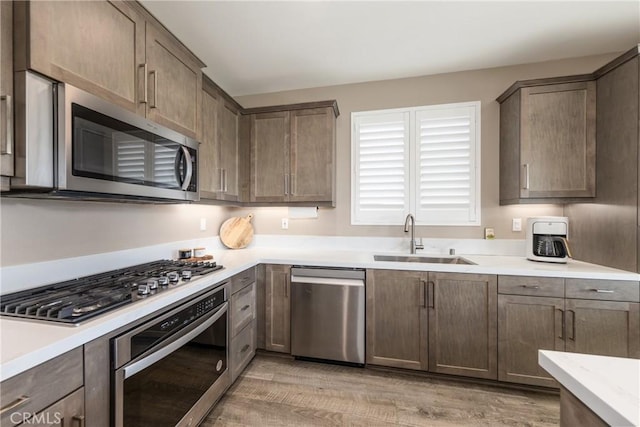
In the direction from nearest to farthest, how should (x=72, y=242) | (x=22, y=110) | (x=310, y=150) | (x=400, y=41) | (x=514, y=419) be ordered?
(x=22, y=110) → (x=72, y=242) → (x=514, y=419) → (x=400, y=41) → (x=310, y=150)

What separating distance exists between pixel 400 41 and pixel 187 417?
2855mm

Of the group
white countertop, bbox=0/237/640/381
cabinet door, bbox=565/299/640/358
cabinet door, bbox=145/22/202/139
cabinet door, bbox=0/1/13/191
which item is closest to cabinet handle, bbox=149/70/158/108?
cabinet door, bbox=145/22/202/139

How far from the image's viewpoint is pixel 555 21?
1.94m

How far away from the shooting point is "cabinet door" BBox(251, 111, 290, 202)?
269 centimetres

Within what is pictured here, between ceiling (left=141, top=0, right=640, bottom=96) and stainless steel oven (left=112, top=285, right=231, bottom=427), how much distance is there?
6.16 feet

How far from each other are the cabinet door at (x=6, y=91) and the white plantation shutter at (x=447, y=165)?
2674mm

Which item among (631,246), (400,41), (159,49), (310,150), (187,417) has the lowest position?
(187,417)

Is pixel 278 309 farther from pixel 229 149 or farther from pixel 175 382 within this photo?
pixel 229 149

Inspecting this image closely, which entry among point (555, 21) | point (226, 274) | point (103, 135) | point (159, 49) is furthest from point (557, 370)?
point (555, 21)

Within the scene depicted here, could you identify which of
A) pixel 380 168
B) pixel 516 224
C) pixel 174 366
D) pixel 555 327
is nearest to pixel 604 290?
pixel 555 327

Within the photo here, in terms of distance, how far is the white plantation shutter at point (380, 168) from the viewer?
272 centimetres

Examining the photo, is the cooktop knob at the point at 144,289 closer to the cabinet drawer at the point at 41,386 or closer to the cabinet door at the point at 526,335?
the cabinet drawer at the point at 41,386

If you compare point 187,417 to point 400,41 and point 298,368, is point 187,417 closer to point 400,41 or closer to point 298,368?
point 298,368

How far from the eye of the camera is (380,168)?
278 cm
